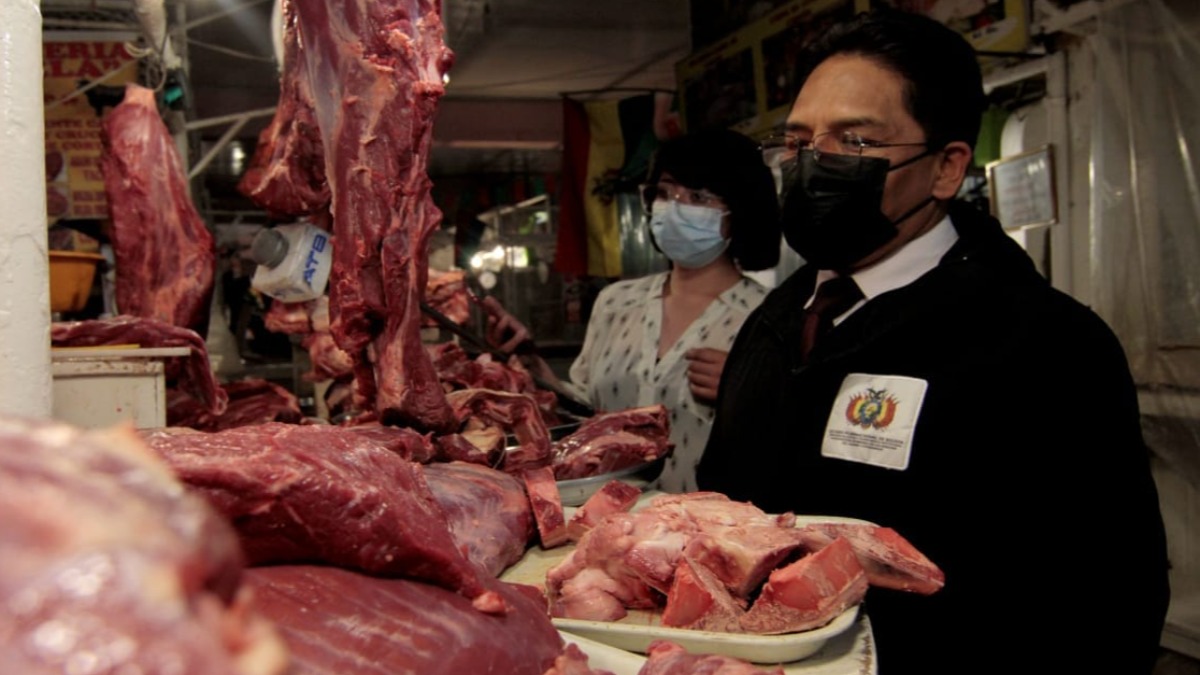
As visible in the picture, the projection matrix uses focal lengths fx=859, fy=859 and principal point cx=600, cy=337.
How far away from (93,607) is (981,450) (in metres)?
2.23

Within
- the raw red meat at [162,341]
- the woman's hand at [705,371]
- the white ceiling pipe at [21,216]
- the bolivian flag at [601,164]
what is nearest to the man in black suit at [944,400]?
the woman's hand at [705,371]

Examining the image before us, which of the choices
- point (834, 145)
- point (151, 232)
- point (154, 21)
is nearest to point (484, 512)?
point (834, 145)

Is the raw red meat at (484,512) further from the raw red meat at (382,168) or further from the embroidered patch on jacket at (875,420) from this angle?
the embroidered patch on jacket at (875,420)

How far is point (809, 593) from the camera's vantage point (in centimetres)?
131

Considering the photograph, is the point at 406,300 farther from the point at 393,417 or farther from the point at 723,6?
the point at 723,6

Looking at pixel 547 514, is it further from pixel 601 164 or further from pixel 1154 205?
pixel 601 164

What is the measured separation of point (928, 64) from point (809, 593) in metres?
1.83

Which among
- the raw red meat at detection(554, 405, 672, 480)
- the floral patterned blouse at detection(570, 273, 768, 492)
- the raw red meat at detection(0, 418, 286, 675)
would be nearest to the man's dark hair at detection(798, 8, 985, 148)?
the raw red meat at detection(554, 405, 672, 480)

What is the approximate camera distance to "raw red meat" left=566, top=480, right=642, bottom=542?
6.08ft

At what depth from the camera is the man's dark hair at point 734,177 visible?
3945mm

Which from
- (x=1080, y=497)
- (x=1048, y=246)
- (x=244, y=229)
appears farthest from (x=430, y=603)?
(x=244, y=229)

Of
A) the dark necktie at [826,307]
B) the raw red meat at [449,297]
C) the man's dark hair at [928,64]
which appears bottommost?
the dark necktie at [826,307]

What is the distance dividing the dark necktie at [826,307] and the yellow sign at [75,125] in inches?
160

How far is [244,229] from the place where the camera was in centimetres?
999
